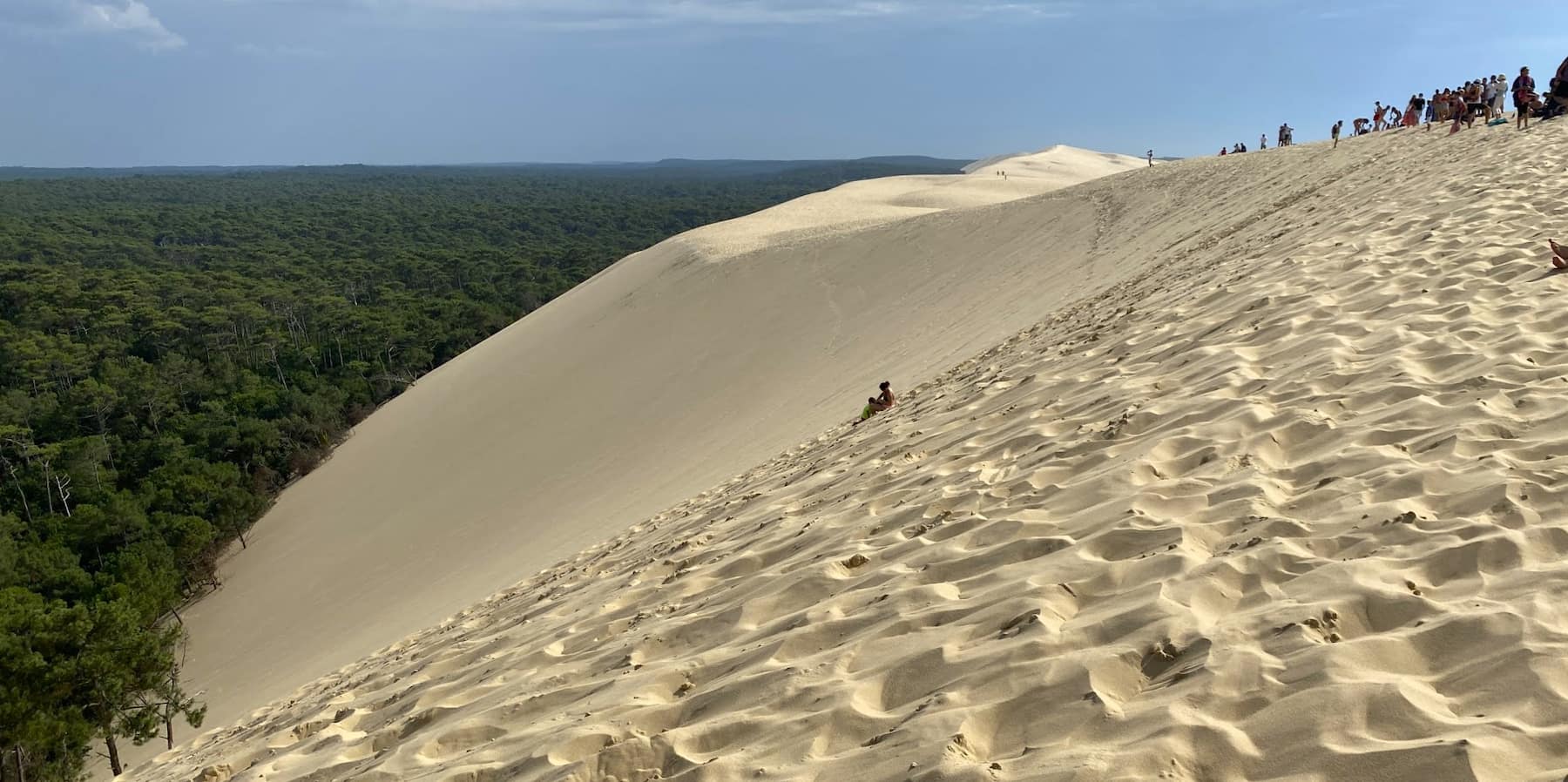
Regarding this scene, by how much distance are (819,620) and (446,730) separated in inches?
59.9

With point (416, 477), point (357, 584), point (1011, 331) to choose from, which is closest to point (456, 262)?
point (416, 477)

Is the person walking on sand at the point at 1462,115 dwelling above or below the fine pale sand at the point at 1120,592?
above

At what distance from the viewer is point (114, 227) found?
327ft

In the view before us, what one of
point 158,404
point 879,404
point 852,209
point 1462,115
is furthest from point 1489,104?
point 158,404

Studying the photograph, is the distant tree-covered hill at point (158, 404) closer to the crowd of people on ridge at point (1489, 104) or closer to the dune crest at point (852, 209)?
the dune crest at point (852, 209)

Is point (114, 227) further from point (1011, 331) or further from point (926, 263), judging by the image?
point (1011, 331)

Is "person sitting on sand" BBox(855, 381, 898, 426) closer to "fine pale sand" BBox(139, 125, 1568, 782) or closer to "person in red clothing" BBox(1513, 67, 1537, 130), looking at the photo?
"fine pale sand" BBox(139, 125, 1568, 782)

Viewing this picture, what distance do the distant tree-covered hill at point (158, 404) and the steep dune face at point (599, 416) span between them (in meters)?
1.58

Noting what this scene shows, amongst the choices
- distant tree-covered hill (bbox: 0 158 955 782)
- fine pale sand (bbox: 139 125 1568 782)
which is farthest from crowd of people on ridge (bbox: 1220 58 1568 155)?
distant tree-covered hill (bbox: 0 158 955 782)

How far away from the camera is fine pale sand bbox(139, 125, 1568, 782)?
2434 millimetres

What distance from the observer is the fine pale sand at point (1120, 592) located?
2.43 meters

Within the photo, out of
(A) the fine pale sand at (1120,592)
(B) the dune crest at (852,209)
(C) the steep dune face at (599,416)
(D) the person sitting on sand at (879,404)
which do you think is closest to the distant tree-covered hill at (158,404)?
(C) the steep dune face at (599,416)

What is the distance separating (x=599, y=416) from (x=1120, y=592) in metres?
18.2

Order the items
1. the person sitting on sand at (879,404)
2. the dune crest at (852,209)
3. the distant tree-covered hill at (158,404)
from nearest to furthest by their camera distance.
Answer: the person sitting on sand at (879,404)
the distant tree-covered hill at (158,404)
the dune crest at (852,209)
